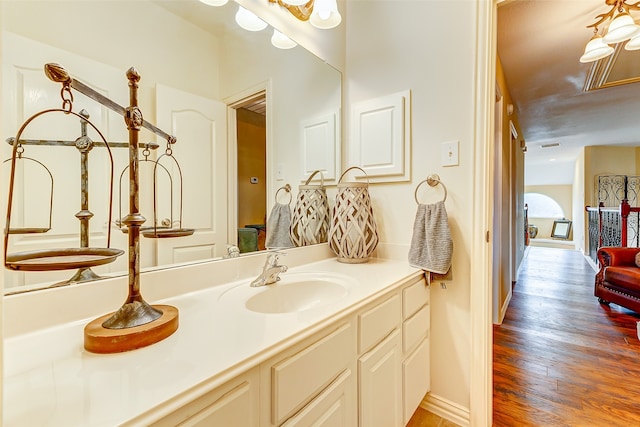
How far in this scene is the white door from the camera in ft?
3.25

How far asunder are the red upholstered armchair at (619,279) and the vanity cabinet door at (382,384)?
285 cm

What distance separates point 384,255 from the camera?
1599mm

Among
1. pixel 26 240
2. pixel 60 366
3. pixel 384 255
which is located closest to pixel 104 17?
pixel 26 240

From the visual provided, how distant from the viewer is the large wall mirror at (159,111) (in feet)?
2.39

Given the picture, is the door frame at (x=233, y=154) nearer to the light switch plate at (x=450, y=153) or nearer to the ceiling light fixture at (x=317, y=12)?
the ceiling light fixture at (x=317, y=12)

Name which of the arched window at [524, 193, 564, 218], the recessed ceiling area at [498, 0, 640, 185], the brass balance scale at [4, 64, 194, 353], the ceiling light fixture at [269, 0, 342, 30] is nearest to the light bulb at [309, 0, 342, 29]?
the ceiling light fixture at [269, 0, 342, 30]

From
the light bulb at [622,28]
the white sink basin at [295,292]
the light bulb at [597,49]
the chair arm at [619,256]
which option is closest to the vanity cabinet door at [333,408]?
the white sink basin at [295,292]

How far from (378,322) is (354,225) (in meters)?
0.56

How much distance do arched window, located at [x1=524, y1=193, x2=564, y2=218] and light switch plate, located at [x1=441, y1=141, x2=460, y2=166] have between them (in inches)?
443

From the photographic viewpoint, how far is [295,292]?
121 centimetres

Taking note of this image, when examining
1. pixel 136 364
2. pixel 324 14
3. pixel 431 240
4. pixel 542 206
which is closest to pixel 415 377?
pixel 431 240

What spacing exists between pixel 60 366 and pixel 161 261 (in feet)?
1.41

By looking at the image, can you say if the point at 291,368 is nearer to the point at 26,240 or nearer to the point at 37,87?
the point at 26,240

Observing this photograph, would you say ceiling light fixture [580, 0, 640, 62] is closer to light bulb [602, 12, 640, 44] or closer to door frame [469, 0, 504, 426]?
light bulb [602, 12, 640, 44]
